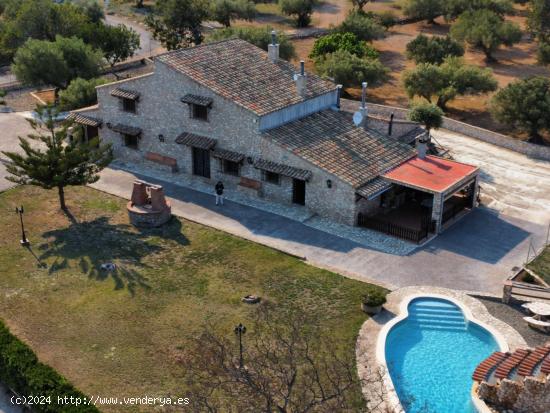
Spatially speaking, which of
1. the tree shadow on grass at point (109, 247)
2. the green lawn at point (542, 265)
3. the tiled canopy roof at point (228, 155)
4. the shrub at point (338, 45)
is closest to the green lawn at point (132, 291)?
the tree shadow on grass at point (109, 247)

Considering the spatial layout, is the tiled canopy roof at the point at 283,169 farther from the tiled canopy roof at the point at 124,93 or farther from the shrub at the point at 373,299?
the shrub at the point at 373,299

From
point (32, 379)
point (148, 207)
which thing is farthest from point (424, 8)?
point (32, 379)

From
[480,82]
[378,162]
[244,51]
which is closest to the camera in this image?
[378,162]

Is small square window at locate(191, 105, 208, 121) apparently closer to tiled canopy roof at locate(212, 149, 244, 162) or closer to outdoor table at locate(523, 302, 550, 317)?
tiled canopy roof at locate(212, 149, 244, 162)

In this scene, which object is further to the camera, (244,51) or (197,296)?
(244,51)

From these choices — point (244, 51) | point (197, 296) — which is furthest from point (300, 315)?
point (244, 51)

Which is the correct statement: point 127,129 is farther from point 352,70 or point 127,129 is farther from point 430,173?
point 352,70

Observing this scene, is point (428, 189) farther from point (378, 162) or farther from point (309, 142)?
point (309, 142)
